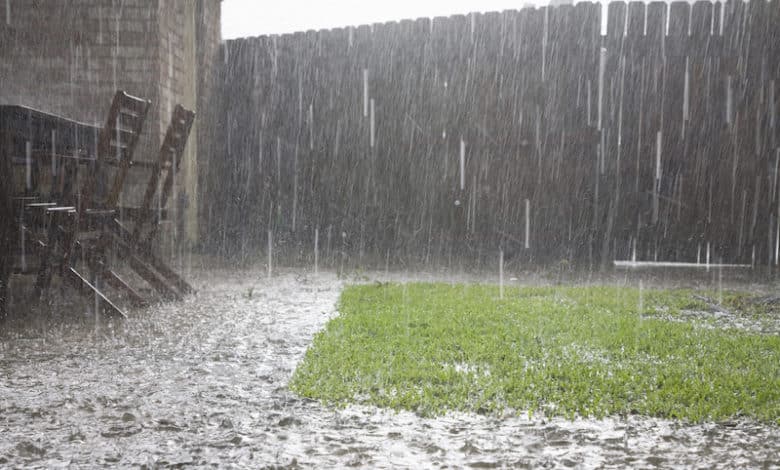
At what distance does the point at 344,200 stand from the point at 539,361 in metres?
5.63

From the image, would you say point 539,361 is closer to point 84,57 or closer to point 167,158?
point 167,158

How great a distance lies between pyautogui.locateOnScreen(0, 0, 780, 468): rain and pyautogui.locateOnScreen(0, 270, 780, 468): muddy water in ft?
0.05

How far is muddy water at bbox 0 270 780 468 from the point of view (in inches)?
82.9

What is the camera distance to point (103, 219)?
4.64m

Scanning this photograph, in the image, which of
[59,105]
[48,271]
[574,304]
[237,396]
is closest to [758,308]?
[574,304]

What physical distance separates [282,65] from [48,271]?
17.1 ft

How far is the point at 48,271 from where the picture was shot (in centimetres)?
428

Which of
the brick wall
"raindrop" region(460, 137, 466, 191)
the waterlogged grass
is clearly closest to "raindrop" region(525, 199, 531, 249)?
"raindrop" region(460, 137, 466, 191)

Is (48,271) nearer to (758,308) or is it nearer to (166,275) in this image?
(166,275)

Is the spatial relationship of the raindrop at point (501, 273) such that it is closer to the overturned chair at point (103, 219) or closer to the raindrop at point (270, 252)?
the raindrop at point (270, 252)

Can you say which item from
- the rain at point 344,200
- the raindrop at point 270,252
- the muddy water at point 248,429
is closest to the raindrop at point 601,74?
the rain at point 344,200

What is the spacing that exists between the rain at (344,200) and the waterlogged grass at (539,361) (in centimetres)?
8

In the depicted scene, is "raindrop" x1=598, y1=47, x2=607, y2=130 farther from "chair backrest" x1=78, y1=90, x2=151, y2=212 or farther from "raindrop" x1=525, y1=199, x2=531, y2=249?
"chair backrest" x1=78, y1=90, x2=151, y2=212

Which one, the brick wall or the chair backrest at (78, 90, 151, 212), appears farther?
the brick wall
